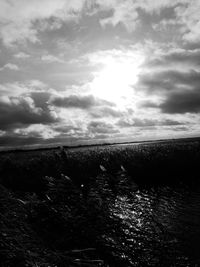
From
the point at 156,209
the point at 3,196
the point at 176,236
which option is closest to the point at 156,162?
the point at 156,209

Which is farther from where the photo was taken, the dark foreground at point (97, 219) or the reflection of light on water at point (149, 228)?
the reflection of light on water at point (149, 228)

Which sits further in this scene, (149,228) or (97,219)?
(149,228)

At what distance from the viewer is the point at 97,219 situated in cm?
1481

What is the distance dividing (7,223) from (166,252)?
9.50m

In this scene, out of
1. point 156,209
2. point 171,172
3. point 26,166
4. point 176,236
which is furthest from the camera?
point 171,172

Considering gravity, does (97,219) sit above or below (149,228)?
above

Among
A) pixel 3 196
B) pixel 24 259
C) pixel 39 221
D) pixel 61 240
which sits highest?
pixel 3 196

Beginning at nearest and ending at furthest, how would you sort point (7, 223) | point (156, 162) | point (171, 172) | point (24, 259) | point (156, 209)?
point (24, 259), point (7, 223), point (156, 209), point (171, 172), point (156, 162)

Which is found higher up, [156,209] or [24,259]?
[24,259]

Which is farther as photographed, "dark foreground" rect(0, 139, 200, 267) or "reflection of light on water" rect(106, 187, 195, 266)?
"reflection of light on water" rect(106, 187, 195, 266)

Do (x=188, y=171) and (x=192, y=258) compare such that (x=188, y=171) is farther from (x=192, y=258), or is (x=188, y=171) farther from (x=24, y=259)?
(x=24, y=259)

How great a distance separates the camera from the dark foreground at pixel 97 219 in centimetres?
570

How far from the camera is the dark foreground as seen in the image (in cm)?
570

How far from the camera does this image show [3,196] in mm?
7625
